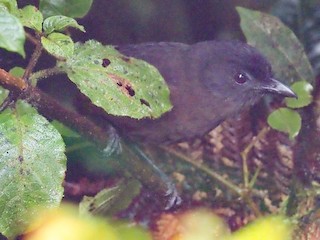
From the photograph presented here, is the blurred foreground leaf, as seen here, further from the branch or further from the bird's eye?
the bird's eye

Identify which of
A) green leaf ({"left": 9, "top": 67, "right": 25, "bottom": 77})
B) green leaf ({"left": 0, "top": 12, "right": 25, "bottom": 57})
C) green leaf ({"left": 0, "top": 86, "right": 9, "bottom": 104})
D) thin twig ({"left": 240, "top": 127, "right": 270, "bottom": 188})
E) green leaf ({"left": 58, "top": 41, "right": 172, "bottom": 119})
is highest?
green leaf ({"left": 0, "top": 12, "right": 25, "bottom": 57})

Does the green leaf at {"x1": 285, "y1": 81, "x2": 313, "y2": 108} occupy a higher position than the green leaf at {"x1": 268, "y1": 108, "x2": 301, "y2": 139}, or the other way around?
the green leaf at {"x1": 285, "y1": 81, "x2": 313, "y2": 108}

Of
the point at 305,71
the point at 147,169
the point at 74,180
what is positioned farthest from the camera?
the point at 305,71

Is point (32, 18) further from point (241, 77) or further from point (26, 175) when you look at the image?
point (241, 77)

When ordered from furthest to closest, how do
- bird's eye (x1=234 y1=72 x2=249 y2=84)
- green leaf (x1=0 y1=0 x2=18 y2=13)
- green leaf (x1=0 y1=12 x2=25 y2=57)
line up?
1. bird's eye (x1=234 y1=72 x2=249 y2=84)
2. green leaf (x1=0 y1=0 x2=18 y2=13)
3. green leaf (x1=0 y1=12 x2=25 y2=57)

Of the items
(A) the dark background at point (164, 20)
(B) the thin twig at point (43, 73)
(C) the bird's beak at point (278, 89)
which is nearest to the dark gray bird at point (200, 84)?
(C) the bird's beak at point (278, 89)

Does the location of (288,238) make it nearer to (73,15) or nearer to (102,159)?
(102,159)

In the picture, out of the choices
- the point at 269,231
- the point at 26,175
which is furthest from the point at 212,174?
the point at 26,175

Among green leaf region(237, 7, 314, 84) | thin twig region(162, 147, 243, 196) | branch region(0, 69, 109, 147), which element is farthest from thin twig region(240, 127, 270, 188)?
branch region(0, 69, 109, 147)

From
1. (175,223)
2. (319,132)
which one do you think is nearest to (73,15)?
(175,223)
